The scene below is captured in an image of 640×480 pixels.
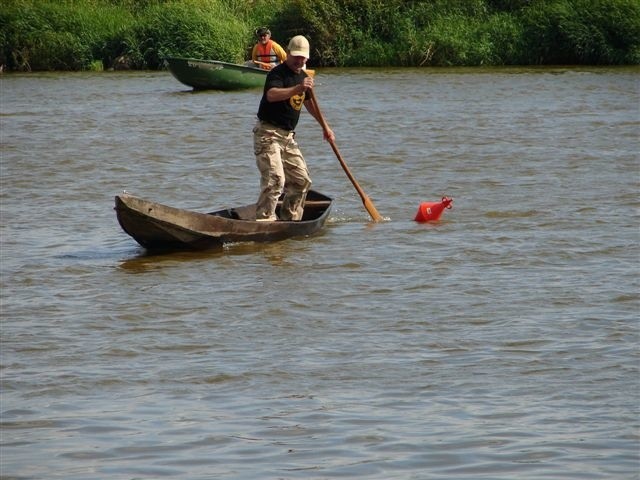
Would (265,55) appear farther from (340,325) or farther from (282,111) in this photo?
(340,325)

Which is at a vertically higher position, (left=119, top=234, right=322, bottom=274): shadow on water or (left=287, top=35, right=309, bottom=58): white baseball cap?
(left=287, top=35, right=309, bottom=58): white baseball cap

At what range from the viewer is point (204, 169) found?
1783 centimetres

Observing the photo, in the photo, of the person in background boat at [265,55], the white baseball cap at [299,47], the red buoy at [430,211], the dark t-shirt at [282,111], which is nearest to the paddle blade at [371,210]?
the red buoy at [430,211]

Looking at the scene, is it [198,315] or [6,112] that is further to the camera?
[6,112]

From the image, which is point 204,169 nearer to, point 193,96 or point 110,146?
point 110,146

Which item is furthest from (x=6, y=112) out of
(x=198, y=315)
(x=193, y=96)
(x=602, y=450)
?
(x=602, y=450)

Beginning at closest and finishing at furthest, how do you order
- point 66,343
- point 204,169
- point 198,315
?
point 66,343 < point 198,315 < point 204,169

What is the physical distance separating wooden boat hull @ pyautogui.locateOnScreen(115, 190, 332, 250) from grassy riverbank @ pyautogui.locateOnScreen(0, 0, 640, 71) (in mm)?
24676

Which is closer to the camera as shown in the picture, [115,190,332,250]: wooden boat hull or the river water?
the river water

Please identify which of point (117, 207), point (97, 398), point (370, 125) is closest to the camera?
point (97, 398)

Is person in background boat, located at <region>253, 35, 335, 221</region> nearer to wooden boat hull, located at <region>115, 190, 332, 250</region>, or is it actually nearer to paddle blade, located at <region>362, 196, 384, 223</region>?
wooden boat hull, located at <region>115, 190, 332, 250</region>

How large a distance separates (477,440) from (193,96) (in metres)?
24.0

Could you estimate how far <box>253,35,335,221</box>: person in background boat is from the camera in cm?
1157

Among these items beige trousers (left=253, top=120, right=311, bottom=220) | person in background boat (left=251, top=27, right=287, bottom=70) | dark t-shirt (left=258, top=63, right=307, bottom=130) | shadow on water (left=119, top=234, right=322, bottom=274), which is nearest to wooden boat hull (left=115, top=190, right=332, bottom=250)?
shadow on water (left=119, top=234, right=322, bottom=274)
